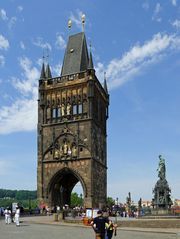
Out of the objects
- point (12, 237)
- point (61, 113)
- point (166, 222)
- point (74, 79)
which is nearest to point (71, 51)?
point (74, 79)

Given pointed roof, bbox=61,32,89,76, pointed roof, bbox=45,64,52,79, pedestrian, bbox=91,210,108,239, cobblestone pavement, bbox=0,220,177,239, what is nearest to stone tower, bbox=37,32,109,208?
pointed roof, bbox=61,32,89,76

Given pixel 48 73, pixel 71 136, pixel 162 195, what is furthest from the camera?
pixel 48 73

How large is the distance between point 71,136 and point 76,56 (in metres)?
14.1

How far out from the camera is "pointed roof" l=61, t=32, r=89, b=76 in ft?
212

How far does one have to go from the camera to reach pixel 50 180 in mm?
58594

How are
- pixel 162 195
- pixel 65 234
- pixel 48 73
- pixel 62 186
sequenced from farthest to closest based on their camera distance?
pixel 48 73, pixel 62 186, pixel 162 195, pixel 65 234

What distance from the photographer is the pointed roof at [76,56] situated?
64.7 meters

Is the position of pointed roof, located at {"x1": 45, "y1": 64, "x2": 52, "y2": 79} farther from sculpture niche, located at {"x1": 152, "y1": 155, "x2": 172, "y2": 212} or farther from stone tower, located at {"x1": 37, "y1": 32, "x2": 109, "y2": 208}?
sculpture niche, located at {"x1": 152, "y1": 155, "x2": 172, "y2": 212}

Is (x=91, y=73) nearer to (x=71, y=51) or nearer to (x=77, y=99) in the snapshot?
(x=77, y=99)

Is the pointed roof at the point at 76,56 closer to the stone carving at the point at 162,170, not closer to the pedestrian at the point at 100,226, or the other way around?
the stone carving at the point at 162,170

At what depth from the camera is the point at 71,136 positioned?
59.1 meters

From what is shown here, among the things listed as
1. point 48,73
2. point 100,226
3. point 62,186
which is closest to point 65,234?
point 100,226

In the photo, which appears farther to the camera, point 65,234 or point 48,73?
point 48,73

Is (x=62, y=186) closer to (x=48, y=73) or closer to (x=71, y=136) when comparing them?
(x=71, y=136)
